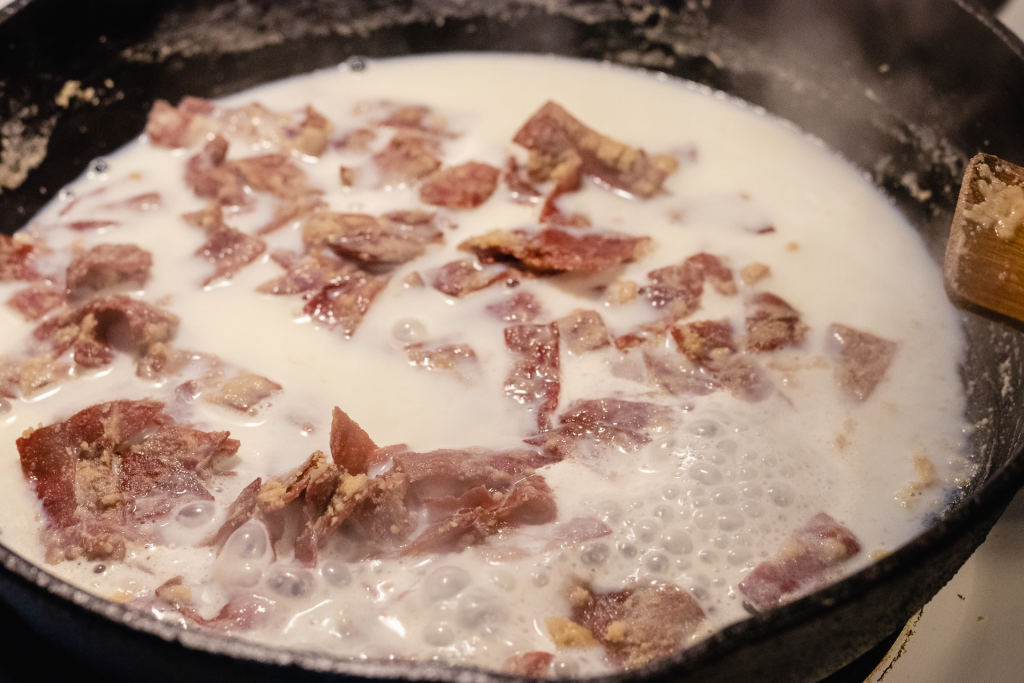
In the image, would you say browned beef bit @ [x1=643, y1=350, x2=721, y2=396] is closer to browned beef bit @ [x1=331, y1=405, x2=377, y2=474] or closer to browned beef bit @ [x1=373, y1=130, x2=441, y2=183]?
browned beef bit @ [x1=331, y1=405, x2=377, y2=474]

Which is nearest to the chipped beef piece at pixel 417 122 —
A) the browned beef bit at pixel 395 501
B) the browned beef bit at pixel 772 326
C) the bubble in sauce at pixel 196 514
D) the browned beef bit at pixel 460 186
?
the browned beef bit at pixel 460 186

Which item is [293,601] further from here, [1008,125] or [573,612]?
[1008,125]

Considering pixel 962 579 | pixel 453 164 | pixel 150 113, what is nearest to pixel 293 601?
pixel 962 579

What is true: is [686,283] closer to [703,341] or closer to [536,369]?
[703,341]

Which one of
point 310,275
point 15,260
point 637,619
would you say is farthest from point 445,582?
point 15,260

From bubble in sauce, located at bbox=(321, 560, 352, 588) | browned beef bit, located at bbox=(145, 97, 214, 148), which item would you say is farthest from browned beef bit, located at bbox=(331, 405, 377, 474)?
Answer: browned beef bit, located at bbox=(145, 97, 214, 148)
